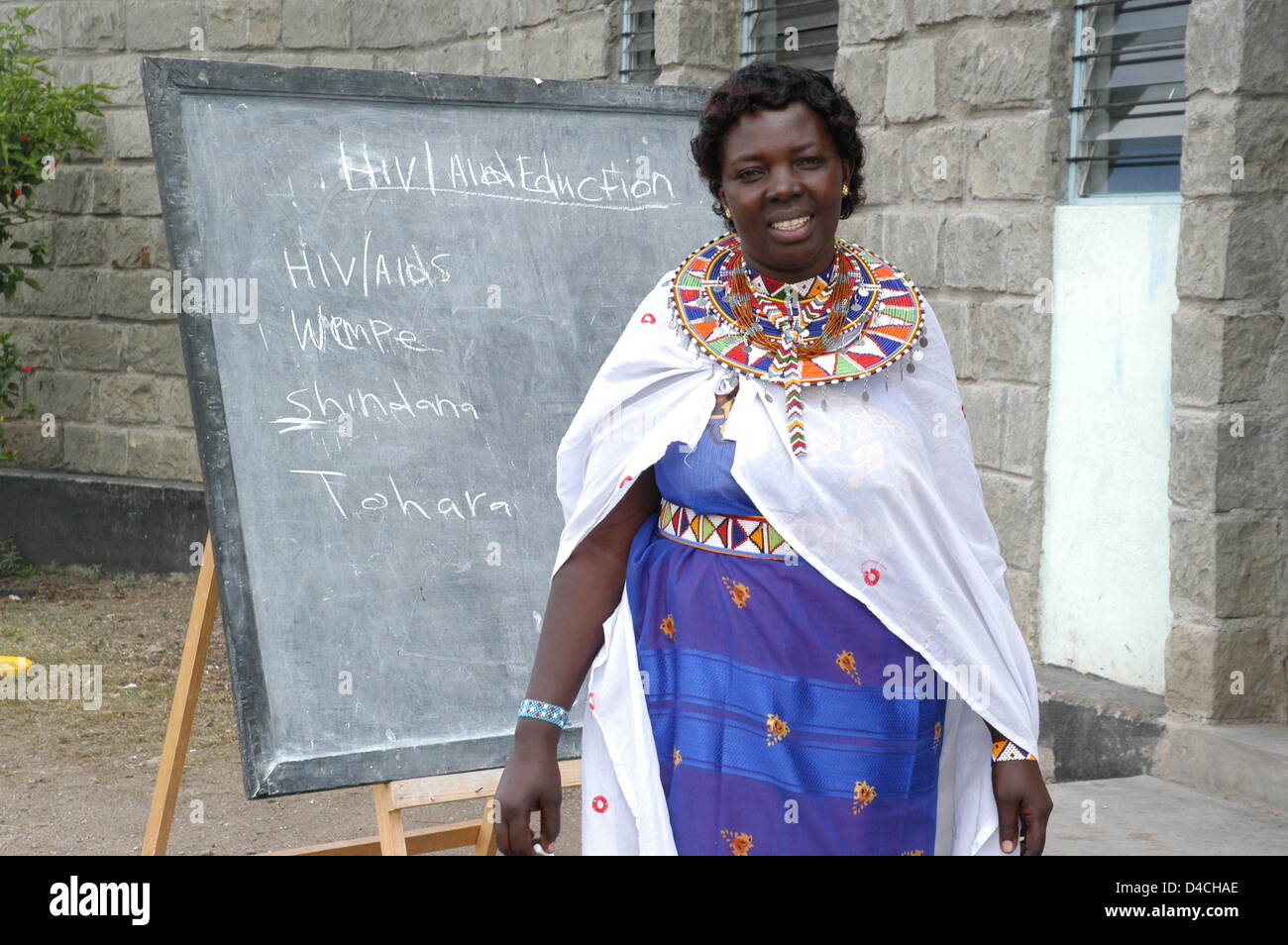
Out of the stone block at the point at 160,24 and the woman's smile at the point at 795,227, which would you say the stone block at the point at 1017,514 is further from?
the stone block at the point at 160,24

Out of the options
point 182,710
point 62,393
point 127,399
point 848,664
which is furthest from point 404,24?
point 848,664

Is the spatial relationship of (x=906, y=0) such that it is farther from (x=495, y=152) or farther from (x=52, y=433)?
(x=52, y=433)

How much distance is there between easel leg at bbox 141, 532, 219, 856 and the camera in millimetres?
3732

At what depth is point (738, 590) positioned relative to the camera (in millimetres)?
2398

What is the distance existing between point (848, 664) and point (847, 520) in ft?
0.72

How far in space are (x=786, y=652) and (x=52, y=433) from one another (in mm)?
8484

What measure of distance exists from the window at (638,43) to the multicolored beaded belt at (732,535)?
17.0 feet

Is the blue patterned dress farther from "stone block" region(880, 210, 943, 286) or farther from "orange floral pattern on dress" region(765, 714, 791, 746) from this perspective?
"stone block" region(880, 210, 943, 286)

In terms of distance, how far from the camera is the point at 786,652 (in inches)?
93.4

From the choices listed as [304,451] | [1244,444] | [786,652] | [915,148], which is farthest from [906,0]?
[786,652]

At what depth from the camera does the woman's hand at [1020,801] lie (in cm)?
243

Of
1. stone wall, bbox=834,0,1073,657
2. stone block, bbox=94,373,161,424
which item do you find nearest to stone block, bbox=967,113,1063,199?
stone wall, bbox=834,0,1073,657

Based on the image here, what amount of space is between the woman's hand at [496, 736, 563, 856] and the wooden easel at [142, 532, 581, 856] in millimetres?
898

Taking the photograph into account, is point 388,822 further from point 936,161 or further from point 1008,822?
point 936,161
